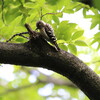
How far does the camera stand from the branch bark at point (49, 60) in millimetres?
2298

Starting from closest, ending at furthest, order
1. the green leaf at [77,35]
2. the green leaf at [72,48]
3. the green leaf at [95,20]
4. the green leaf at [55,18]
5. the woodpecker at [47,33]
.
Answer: the woodpecker at [47,33], the green leaf at [77,35], the green leaf at [72,48], the green leaf at [55,18], the green leaf at [95,20]

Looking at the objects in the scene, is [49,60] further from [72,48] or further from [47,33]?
[72,48]

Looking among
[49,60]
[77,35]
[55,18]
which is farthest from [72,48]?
[49,60]

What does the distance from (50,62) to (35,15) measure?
1.83ft

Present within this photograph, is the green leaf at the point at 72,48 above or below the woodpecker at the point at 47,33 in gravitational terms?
below

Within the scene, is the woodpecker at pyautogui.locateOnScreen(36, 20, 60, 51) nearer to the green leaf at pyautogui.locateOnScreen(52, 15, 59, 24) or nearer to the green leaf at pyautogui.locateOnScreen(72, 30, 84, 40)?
the green leaf at pyautogui.locateOnScreen(72, 30, 84, 40)

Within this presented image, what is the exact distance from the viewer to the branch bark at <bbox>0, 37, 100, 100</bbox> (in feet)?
7.54

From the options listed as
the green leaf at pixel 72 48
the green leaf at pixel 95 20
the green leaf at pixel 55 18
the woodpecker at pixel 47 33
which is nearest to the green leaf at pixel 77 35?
the green leaf at pixel 72 48

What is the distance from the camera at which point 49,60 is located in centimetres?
235

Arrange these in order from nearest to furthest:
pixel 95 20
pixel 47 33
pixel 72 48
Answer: pixel 47 33
pixel 72 48
pixel 95 20

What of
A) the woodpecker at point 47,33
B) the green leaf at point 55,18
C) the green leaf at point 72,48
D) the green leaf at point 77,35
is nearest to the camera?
the woodpecker at point 47,33

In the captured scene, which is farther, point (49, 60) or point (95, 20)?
point (95, 20)

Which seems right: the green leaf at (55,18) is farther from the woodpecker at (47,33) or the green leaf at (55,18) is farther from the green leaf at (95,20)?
the woodpecker at (47,33)

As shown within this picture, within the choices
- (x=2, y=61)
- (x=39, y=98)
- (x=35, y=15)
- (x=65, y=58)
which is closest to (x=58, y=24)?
(x=35, y=15)
